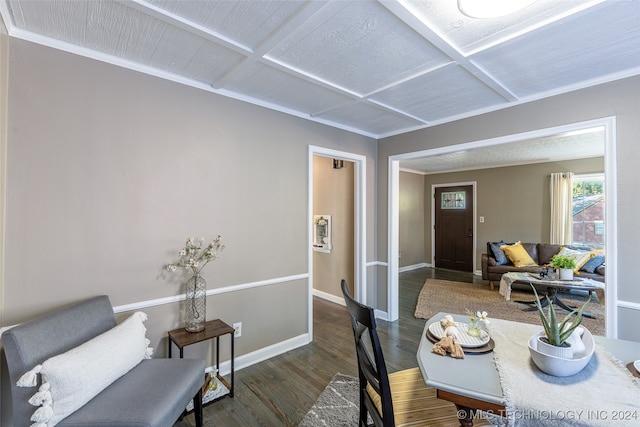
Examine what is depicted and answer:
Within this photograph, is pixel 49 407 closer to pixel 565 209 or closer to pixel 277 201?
pixel 277 201

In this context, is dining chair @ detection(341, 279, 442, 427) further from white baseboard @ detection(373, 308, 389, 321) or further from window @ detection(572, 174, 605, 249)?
window @ detection(572, 174, 605, 249)

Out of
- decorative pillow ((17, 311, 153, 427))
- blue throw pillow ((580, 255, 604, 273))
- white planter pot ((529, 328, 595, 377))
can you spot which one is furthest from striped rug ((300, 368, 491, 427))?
blue throw pillow ((580, 255, 604, 273))

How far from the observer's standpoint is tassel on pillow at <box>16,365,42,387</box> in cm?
127

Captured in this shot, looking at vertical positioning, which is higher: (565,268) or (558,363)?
(558,363)

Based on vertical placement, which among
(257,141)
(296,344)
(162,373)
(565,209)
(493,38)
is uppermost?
(493,38)

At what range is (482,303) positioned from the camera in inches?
182

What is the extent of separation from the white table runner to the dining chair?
0.38 metres

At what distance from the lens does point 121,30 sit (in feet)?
5.56

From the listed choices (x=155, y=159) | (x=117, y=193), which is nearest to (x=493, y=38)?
(x=155, y=159)

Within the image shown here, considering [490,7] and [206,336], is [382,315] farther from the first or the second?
[490,7]

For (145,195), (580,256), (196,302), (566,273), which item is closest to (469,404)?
(196,302)

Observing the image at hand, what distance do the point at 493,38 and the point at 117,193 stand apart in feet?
8.80

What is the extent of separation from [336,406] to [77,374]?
1613 mm

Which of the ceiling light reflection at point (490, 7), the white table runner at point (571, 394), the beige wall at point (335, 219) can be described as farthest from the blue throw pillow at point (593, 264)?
the ceiling light reflection at point (490, 7)
